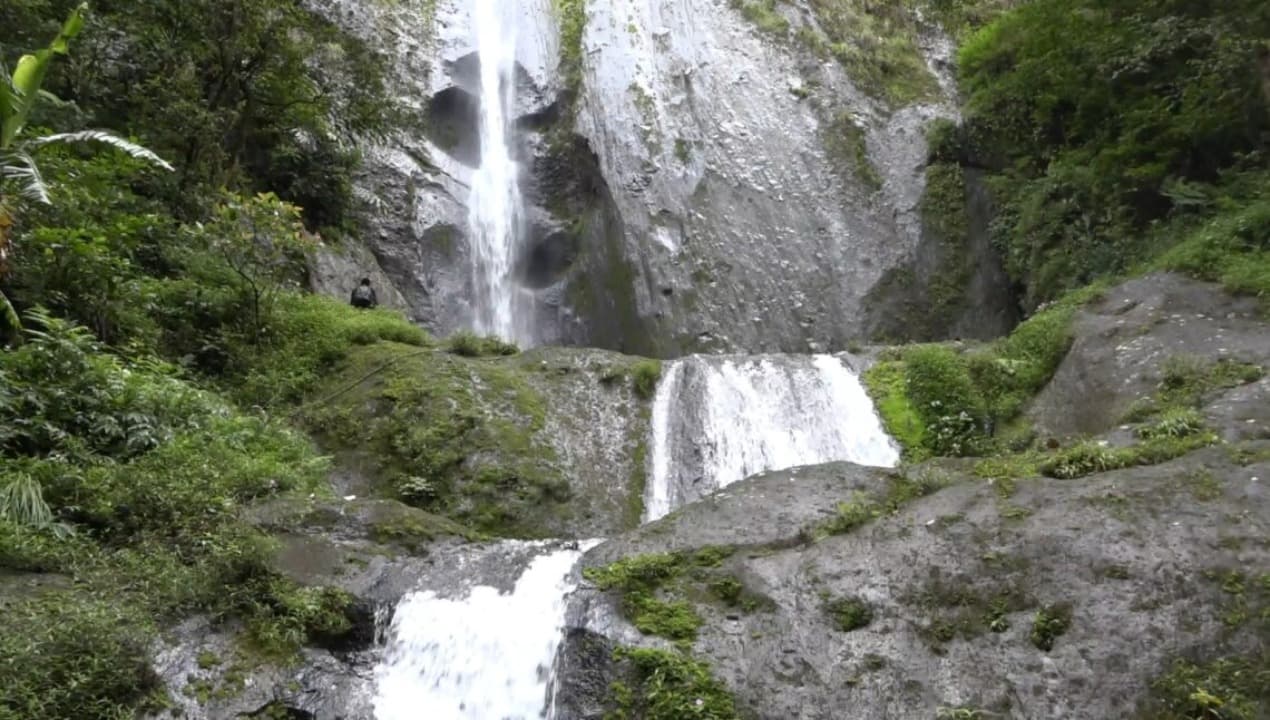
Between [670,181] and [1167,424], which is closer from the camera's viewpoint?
[1167,424]

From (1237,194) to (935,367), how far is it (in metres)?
4.33

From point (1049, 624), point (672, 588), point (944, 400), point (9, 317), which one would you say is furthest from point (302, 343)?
point (1049, 624)

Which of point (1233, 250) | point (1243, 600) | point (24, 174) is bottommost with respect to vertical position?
point (1243, 600)

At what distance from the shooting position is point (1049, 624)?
18.3 feet

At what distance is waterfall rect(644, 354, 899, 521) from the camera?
36.7 ft

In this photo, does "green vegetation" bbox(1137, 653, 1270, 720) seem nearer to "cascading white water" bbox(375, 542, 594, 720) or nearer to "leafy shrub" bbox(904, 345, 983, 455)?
"cascading white water" bbox(375, 542, 594, 720)

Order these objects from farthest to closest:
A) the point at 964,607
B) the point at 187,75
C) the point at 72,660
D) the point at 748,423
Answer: the point at 187,75
the point at 748,423
the point at 964,607
the point at 72,660

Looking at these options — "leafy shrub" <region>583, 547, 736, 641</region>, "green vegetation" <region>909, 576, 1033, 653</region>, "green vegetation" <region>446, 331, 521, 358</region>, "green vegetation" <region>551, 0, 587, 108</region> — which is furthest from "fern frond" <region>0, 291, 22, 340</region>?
"green vegetation" <region>551, 0, 587, 108</region>

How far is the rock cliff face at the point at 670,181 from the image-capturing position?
16.5 metres

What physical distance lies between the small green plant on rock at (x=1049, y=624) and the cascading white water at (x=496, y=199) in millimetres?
12126

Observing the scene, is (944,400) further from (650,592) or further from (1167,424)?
(650,592)

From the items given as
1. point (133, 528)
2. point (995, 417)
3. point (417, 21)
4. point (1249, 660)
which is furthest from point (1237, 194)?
point (417, 21)

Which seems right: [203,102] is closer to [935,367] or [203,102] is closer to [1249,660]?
[935,367]

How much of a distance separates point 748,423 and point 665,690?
6.39 metres
